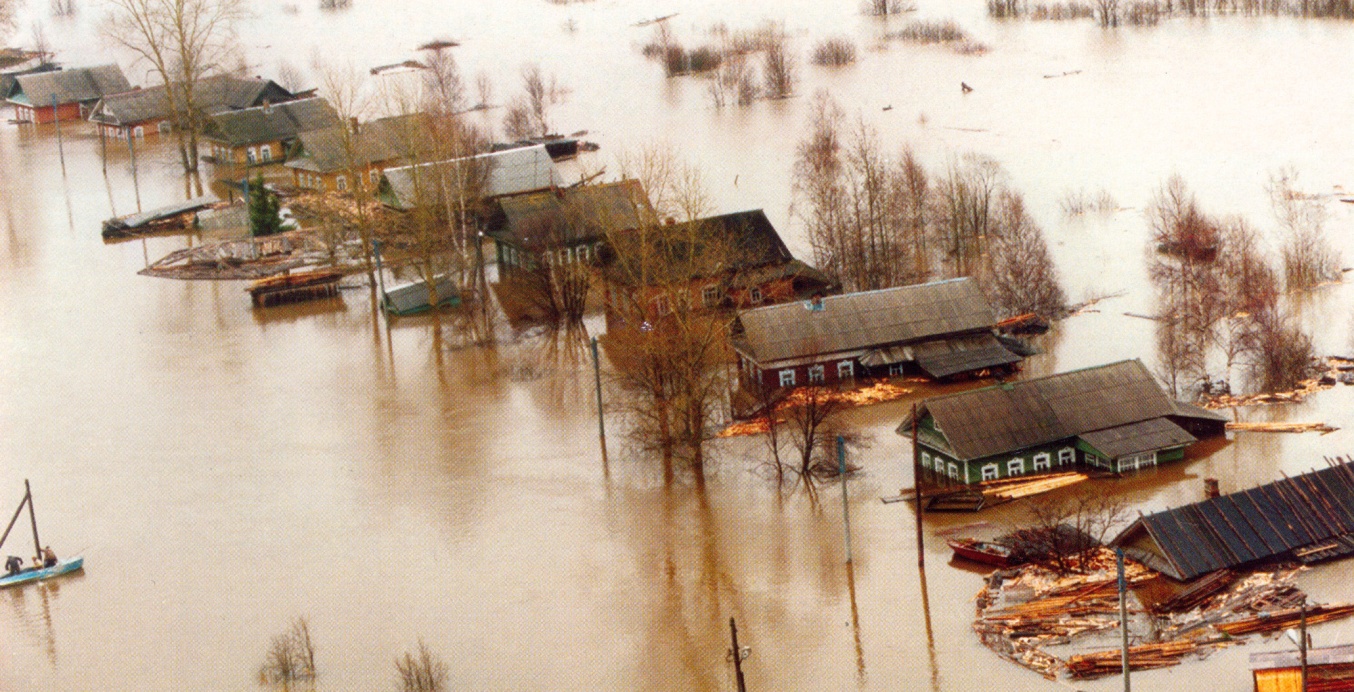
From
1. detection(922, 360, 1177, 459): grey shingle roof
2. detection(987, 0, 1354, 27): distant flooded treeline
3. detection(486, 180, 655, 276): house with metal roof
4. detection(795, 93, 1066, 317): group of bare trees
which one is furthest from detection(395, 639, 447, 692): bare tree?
detection(987, 0, 1354, 27): distant flooded treeline

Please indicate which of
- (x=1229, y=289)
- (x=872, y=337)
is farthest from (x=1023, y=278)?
(x=872, y=337)

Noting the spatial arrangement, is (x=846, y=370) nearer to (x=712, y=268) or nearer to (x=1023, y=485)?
(x=712, y=268)

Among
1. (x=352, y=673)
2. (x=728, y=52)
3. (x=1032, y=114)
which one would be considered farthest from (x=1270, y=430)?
(x=728, y=52)

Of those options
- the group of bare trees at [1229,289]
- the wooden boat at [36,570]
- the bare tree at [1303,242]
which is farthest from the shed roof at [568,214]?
the wooden boat at [36,570]

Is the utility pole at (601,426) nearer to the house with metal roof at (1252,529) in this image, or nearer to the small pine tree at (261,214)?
the house with metal roof at (1252,529)

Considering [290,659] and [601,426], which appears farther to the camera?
[601,426]
